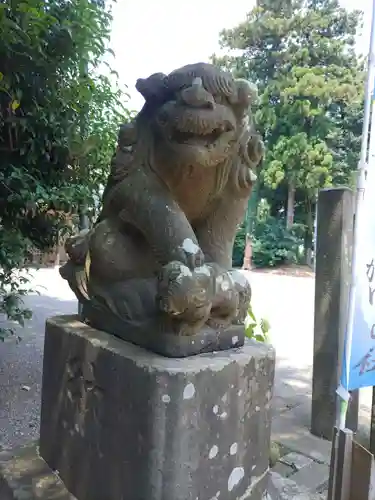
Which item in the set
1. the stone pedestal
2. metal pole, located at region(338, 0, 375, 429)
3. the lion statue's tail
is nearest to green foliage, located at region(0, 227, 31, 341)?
the lion statue's tail

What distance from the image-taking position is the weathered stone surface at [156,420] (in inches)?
40.6

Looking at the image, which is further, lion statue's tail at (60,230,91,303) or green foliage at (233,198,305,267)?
green foliage at (233,198,305,267)

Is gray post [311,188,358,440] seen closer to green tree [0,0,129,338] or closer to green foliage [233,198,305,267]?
green tree [0,0,129,338]

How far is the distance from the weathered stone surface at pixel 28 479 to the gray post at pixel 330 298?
156cm

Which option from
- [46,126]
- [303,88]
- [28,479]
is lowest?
[28,479]

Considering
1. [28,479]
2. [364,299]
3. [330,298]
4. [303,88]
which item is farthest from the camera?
[303,88]

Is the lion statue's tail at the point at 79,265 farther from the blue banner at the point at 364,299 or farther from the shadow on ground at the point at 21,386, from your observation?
the shadow on ground at the point at 21,386

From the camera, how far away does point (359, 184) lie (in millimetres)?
1601

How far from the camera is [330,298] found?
2.48 m

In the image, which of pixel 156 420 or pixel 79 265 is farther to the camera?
pixel 79 265

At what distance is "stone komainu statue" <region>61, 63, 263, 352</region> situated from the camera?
1100 mm

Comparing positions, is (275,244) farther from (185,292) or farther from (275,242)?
(185,292)

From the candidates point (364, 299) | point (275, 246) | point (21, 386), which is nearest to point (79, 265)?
point (364, 299)

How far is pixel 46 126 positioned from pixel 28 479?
1784 mm
